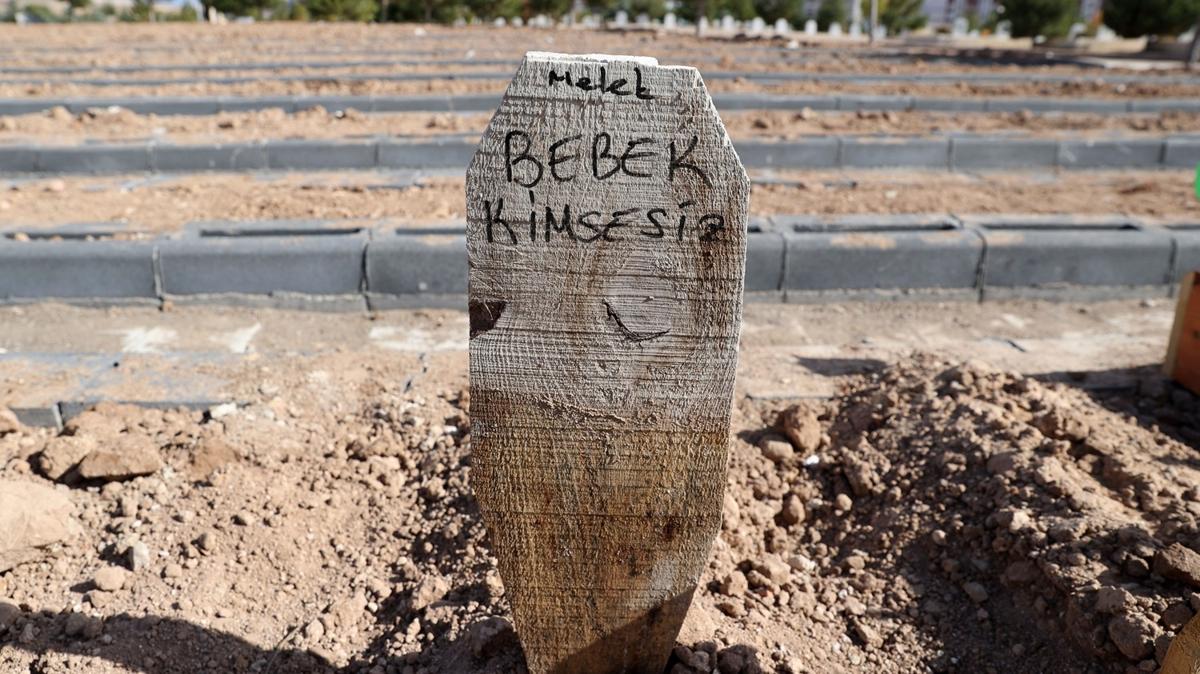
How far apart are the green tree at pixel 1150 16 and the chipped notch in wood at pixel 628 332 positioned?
2115 centimetres

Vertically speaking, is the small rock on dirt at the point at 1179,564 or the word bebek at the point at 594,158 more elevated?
the word bebek at the point at 594,158

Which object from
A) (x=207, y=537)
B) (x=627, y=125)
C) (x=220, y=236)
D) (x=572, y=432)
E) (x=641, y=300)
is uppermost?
(x=627, y=125)

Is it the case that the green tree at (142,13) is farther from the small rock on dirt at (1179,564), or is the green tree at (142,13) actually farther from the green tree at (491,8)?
the small rock on dirt at (1179,564)

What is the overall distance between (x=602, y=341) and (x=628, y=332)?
51 millimetres

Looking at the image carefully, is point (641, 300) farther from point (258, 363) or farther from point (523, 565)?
point (258, 363)

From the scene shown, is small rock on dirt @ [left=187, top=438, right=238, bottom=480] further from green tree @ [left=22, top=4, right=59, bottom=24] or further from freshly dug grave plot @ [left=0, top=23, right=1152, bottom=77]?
green tree @ [left=22, top=4, right=59, bottom=24]

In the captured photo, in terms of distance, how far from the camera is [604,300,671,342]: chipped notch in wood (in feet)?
5.72

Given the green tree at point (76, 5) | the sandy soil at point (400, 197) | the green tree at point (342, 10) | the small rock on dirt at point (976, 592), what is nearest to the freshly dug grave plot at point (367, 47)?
the green tree at point (342, 10)

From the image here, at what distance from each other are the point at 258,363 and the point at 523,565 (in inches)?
90.8

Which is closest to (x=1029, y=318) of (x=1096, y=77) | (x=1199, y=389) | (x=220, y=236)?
(x=1199, y=389)

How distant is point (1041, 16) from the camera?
25500 millimetres

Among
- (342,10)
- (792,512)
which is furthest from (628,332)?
(342,10)

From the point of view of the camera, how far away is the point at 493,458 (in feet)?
6.13

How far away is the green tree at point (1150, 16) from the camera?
18609 mm
